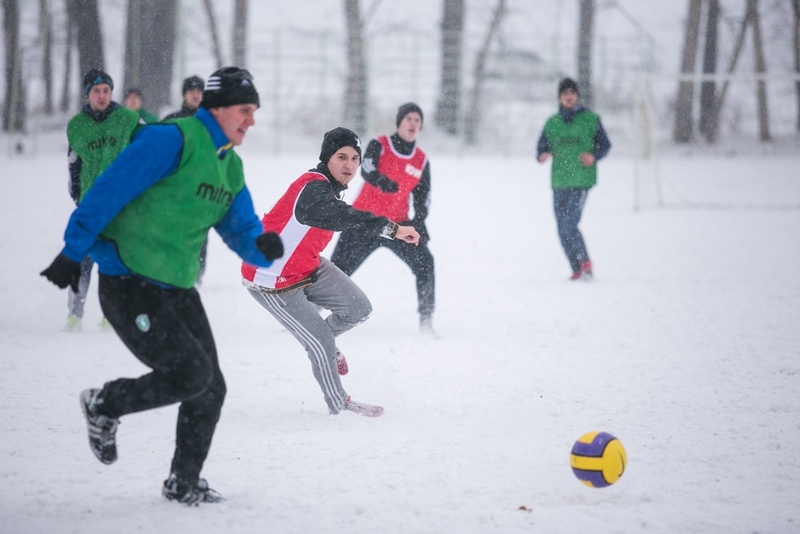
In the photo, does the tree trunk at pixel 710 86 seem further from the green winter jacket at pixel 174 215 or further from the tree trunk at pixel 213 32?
the green winter jacket at pixel 174 215

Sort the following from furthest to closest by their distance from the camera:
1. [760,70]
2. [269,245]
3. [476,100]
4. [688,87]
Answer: [760,70] < [688,87] < [476,100] < [269,245]

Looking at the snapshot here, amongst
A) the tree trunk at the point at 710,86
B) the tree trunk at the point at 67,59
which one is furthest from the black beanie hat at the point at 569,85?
the tree trunk at the point at 67,59

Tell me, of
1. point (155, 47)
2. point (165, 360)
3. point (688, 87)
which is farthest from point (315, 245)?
point (688, 87)

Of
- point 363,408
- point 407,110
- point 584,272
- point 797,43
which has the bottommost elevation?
point 584,272

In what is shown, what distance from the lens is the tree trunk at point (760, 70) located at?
2830 centimetres

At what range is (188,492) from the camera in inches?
145

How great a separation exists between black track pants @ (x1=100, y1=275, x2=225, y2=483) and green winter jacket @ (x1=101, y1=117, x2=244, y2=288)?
0.10 m

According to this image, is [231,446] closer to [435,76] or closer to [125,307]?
[125,307]

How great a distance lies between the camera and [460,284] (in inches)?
379

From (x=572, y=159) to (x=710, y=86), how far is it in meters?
21.4

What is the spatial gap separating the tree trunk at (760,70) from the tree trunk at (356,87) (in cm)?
1149

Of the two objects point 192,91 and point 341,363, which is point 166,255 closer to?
point 341,363

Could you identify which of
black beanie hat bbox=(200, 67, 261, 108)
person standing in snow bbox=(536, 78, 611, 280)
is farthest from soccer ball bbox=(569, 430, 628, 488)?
person standing in snow bbox=(536, 78, 611, 280)

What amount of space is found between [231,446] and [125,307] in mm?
1254
